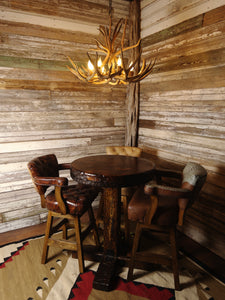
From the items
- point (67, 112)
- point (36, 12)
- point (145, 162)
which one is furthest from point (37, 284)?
point (36, 12)

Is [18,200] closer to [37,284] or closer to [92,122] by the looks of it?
[37,284]

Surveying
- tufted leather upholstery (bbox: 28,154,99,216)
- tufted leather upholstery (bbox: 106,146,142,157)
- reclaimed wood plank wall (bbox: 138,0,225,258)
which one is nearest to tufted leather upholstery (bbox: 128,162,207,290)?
tufted leather upholstery (bbox: 28,154,99,216)

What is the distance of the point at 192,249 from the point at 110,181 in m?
1.45

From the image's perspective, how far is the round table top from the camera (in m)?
1.84

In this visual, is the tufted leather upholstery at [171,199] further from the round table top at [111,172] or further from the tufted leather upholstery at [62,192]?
the tufted leather upholstery at [62,192]

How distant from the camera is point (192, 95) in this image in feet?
8.47

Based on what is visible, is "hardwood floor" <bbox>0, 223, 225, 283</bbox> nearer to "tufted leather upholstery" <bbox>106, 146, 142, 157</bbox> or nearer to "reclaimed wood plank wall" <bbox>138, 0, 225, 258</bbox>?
"reclaimed wood plank wall" <bbox>138, 0, 225, 258</bbox>

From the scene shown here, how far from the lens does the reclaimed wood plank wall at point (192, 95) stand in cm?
231

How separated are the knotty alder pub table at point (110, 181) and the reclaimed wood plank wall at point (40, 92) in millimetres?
920

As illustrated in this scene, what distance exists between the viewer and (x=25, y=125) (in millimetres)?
2828

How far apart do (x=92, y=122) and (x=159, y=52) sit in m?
1.35

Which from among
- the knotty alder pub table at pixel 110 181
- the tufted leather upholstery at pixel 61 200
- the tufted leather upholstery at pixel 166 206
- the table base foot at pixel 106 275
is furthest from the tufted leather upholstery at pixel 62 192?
the table base foot at pixel 106 275

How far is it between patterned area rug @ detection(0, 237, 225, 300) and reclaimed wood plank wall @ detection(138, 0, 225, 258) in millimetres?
562

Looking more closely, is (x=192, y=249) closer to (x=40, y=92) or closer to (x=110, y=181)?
(x=110, y=181)
